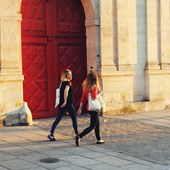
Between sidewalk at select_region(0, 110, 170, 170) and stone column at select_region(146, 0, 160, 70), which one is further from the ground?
stone column at select_region(146, 0, 160, 70)

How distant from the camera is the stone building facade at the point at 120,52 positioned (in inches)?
487

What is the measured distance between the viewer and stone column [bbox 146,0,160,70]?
16375 millimetres

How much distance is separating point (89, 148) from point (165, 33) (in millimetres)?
8838

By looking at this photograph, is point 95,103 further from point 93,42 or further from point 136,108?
point 136,108

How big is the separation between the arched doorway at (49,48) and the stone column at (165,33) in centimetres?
343

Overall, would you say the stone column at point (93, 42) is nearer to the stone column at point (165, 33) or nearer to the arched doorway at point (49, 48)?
the arched doorway at point (49, 48)

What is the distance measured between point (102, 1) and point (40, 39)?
2611mm

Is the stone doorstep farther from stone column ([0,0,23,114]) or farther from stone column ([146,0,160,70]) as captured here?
stone column ([0,0,23,114])

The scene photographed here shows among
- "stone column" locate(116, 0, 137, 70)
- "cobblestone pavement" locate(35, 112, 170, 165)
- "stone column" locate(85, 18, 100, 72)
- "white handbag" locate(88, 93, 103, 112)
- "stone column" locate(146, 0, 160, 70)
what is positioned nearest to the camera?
"cobblestone pavement" locate(35, 112, 170, 165)

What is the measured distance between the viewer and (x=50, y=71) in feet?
46.8

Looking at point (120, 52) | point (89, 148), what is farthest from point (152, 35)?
point (89, 148)

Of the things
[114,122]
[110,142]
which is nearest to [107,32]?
[114,122]

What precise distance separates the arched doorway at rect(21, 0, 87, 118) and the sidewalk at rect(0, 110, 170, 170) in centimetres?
113

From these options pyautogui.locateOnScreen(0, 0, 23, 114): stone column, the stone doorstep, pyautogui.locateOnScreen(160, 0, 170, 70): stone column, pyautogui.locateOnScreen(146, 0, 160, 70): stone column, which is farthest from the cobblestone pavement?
pyautogui.locateOnScreen(160, 0, 170, 70): stone column
